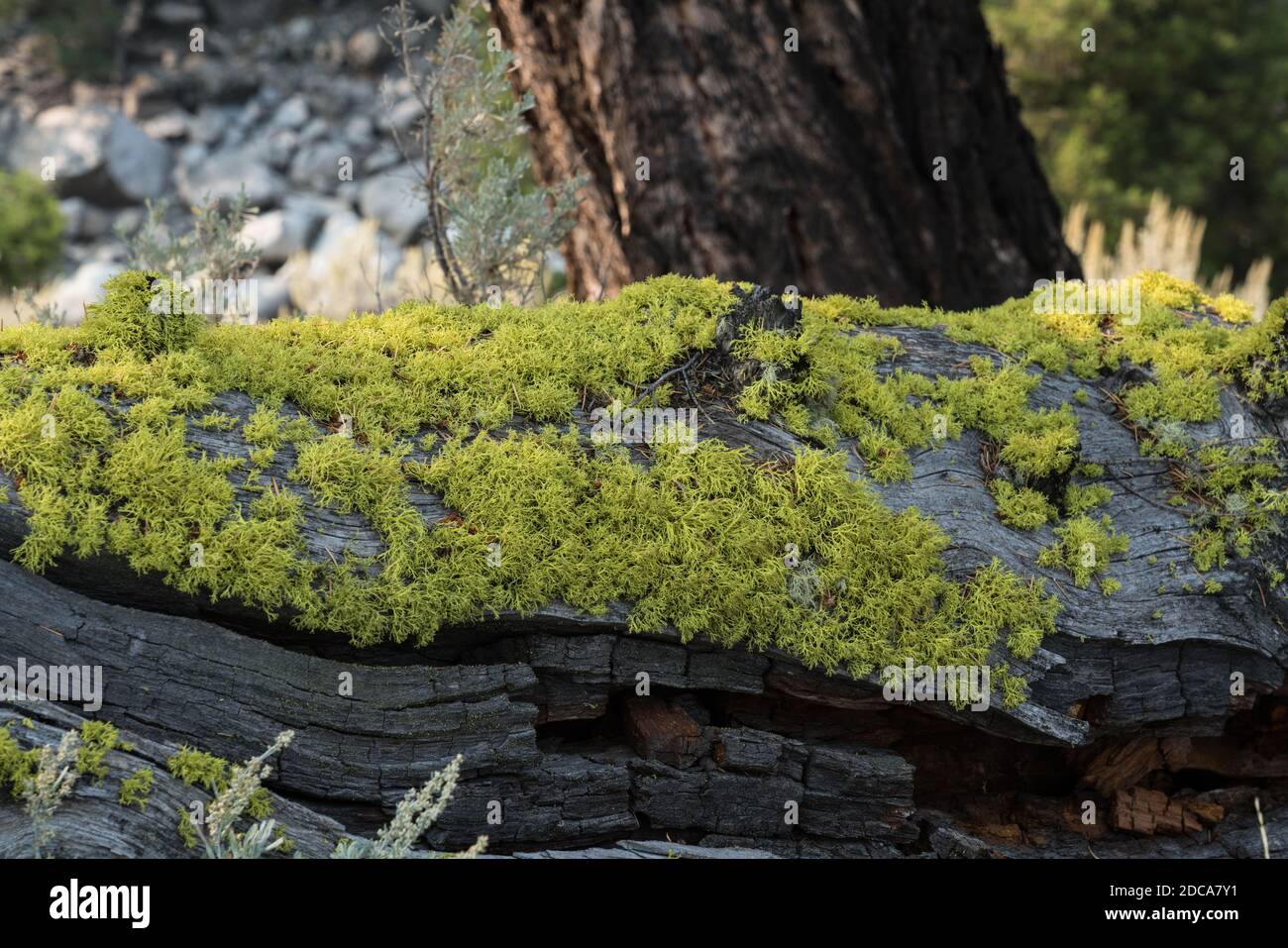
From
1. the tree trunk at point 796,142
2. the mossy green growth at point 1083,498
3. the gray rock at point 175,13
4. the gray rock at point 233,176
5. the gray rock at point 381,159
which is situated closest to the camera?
the mossy green growth at point 1083,498

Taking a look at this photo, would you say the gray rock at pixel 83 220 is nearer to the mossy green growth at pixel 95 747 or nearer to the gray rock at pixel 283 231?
the gray rock at pixel 283 231

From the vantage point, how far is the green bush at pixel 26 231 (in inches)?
629

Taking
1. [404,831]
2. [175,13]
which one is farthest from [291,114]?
[404,831]

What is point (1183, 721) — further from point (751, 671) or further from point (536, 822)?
point (536, 822)

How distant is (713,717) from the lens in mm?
4121

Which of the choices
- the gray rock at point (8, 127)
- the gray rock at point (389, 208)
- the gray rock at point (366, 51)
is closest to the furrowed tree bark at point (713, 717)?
the gray rock at point (389, 208)

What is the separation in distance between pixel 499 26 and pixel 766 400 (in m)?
3.91

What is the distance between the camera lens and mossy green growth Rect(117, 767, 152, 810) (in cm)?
322

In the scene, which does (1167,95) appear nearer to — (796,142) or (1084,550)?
(796,142)

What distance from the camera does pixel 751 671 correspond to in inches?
158

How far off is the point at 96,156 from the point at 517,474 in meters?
25.2

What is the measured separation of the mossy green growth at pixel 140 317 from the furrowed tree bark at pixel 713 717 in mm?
360

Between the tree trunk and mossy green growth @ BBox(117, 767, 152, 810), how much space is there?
4.06m

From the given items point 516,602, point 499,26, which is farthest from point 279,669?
point 499,26
